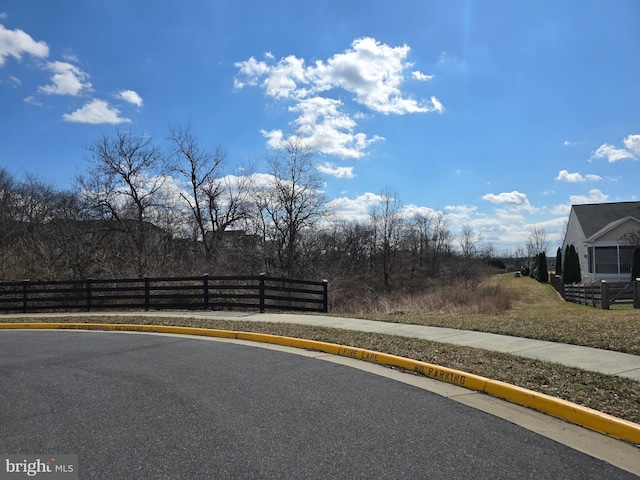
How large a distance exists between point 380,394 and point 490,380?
4.67ft

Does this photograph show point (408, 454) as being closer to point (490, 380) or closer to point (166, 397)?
point (490, 380)

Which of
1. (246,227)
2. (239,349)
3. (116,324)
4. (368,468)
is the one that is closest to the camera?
(368,468)

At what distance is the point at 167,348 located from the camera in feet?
29.4

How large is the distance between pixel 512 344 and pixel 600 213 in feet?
115

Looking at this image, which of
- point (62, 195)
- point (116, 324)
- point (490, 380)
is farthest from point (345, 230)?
point (490, 380)

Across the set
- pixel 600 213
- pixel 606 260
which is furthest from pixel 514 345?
pixel 600 213

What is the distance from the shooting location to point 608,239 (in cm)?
3300

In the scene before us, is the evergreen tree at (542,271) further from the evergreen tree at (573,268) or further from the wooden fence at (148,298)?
the wooden fence at (148,298)

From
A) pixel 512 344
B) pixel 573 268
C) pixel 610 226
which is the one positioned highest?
pixel 610 226

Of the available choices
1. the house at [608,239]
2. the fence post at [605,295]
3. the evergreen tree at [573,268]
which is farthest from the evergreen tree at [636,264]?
the fence post at [605,295]

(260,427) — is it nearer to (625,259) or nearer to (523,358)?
(523,358)

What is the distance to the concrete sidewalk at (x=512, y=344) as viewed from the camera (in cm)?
621

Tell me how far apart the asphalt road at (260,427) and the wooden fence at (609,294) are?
61.1ft

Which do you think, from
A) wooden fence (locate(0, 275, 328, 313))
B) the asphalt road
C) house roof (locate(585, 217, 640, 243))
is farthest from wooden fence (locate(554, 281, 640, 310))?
the asphalt road
